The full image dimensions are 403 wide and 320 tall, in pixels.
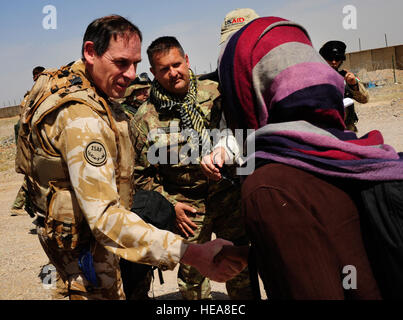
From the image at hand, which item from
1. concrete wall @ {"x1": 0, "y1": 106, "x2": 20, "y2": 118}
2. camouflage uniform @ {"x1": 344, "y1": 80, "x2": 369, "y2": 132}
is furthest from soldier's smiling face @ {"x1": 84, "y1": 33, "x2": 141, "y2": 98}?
concrete wall @ {"x1": 0, "y1": 106, "x2": 20, "y2": 118}

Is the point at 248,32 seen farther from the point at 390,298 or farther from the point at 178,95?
the point at 178,95

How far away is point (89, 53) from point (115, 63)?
15 cm

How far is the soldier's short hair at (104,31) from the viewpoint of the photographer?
77.2 inches

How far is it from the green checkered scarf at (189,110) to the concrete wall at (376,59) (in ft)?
97.3

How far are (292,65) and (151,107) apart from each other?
2183 millimetres

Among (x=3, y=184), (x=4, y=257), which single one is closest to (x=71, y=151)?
(x=4, y=257)

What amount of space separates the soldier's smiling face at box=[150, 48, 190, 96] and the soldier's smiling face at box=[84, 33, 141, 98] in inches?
50.5

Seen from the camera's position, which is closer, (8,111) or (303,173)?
(303,173)

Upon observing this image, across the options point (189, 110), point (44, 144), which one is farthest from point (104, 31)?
point (189, 110)

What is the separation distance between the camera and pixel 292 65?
4.47ft

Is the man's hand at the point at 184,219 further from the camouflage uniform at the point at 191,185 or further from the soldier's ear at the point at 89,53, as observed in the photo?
the soldier's ear at the point at 89,53

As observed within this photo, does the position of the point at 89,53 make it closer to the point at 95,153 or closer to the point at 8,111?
the point at 95,153

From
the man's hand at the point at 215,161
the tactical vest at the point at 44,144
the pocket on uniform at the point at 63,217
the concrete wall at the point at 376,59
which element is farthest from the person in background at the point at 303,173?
the concrete wall at the point at 376,59

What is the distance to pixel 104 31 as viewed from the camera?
6.46 feet
